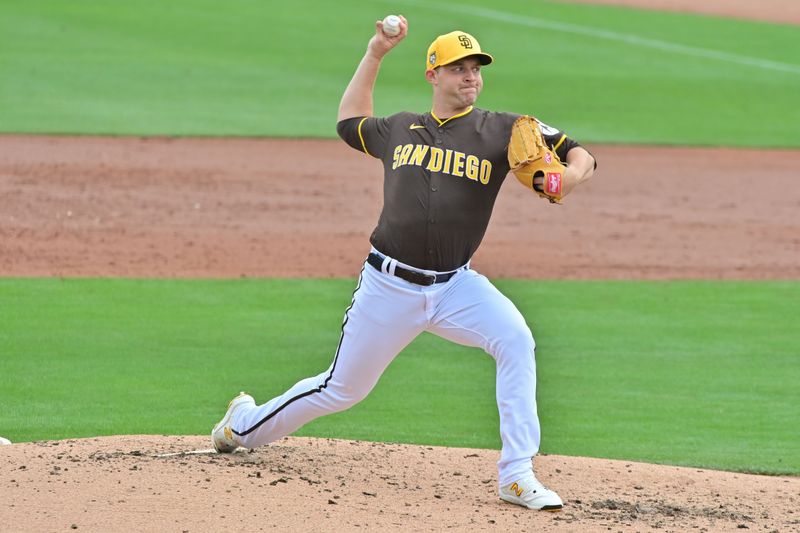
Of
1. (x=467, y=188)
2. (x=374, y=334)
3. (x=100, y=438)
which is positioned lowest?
(x=100, y=438)

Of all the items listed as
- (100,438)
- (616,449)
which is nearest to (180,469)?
(100,438)

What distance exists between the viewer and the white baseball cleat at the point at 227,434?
7.05 metres

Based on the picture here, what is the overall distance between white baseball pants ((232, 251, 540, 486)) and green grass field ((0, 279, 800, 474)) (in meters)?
1.70

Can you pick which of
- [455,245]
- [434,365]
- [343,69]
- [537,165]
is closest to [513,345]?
[455,245]

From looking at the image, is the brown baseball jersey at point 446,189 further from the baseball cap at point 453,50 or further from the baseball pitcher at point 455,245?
the baseball cap at point 453,50

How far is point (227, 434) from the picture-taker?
7059mm

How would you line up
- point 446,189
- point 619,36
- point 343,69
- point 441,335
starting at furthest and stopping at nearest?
point 619,36, point 343,69, point 441,335, point 446,189

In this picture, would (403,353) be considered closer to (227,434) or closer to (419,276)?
(227,434)

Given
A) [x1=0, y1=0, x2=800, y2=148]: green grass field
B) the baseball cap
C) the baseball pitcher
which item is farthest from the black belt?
[x1=0, y1=0, x2=800, y2=148]: green grass field

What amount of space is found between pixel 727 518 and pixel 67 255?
8.27m

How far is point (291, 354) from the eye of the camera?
10188 millimetres

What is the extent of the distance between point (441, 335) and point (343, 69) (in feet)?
63.3

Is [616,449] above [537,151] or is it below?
below

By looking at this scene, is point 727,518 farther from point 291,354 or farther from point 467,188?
point 291,354
